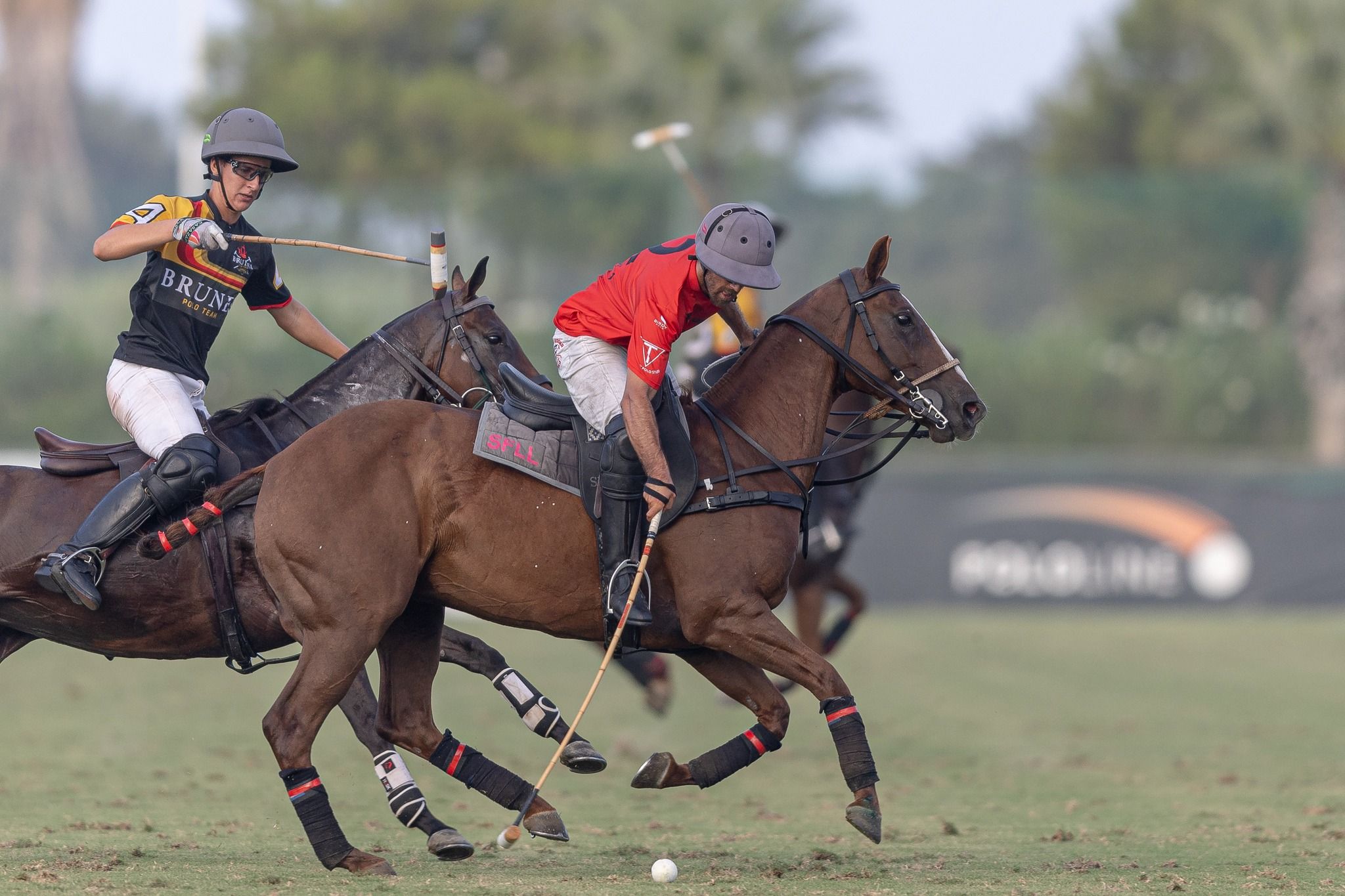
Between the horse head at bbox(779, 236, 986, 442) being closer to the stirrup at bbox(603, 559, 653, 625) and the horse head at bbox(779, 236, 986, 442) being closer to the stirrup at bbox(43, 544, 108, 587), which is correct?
the stirrup at bbox(603, 559, 653, 625)

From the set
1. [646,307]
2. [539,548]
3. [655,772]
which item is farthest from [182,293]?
[655,772]

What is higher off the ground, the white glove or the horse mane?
the white glove

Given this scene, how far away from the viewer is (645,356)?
608cm

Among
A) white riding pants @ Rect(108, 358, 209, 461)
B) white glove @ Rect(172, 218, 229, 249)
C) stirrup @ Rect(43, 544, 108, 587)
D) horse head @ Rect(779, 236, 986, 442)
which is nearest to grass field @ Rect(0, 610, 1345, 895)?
stirrup @ Rect(43, 544, 108, 587)

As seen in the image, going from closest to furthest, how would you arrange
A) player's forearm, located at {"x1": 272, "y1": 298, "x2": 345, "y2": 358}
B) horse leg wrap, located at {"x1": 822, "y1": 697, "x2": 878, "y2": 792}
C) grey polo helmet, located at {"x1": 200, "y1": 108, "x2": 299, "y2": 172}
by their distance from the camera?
horse leg wrap, located at {"x1": 822, "y1": 697, "x2": 878, "y2": 792} → grey polo helmet, located at {"x1": 200, "y1": 108, "x2": 299, "y2": 172} → player's forearm, located at {"x1": 272, "y1": 298, "x2": 345, "y2": 358}

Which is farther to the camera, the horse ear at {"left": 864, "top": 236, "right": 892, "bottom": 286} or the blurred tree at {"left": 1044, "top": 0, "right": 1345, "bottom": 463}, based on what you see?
the blurred tree at {"left": 1044, "top": 0, "right": 1345, "bottom": 463}

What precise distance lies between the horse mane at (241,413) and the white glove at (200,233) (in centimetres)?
76

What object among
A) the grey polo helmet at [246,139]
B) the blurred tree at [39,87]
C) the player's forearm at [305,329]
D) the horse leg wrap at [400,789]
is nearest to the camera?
the horse leg wrap at [400,789]

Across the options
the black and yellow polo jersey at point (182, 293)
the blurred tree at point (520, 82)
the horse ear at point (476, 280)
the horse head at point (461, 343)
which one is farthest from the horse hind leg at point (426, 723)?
the blurred tree at point (520, 82)

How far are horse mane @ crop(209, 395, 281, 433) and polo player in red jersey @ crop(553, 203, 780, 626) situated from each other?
1.38m

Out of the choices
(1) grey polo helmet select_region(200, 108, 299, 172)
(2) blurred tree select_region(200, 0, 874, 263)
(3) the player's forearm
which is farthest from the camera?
(2) blurred tree select_region(200, 0, 874, 263)

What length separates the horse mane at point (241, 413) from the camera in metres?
6.96

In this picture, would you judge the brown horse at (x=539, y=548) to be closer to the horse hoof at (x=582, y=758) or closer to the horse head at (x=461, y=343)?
the horse hoof at (x=582, y=758)

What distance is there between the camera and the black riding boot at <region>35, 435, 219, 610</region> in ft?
20.9
